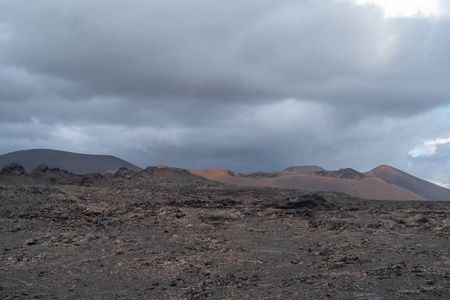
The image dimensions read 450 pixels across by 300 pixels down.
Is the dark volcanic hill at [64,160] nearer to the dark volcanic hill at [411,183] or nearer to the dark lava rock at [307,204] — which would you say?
the dark volcanic hill at [411,183]

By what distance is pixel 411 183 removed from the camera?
386ft

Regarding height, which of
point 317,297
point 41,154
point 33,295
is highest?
point 41,154

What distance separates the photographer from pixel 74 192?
28609 mm

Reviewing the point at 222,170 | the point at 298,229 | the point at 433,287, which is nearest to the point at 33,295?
the point at 433,287

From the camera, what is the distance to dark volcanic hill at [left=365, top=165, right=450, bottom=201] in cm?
11312

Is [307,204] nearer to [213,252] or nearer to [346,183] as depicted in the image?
[213,252]


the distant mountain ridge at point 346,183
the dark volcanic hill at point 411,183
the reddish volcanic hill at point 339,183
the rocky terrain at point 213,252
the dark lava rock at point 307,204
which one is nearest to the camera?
the rocky terrain at point 213,252

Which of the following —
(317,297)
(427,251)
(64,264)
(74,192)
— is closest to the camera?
(317,297)

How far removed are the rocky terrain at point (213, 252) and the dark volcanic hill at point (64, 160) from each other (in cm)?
10115

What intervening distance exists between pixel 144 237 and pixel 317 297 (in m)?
9.15

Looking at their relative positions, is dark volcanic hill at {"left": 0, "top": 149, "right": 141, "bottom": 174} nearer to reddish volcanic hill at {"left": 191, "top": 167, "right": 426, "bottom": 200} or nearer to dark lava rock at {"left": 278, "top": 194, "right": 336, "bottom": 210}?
reddish volcanic hill at {"left": 191, "top": 167, "right": 426, "bottom": 200}

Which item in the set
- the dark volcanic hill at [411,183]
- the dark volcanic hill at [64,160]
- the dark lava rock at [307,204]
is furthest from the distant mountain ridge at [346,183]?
the dark lava rock at [307,204]

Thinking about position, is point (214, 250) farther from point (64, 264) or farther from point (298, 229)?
point (298, 229)

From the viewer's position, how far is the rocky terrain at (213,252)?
8.70 m
